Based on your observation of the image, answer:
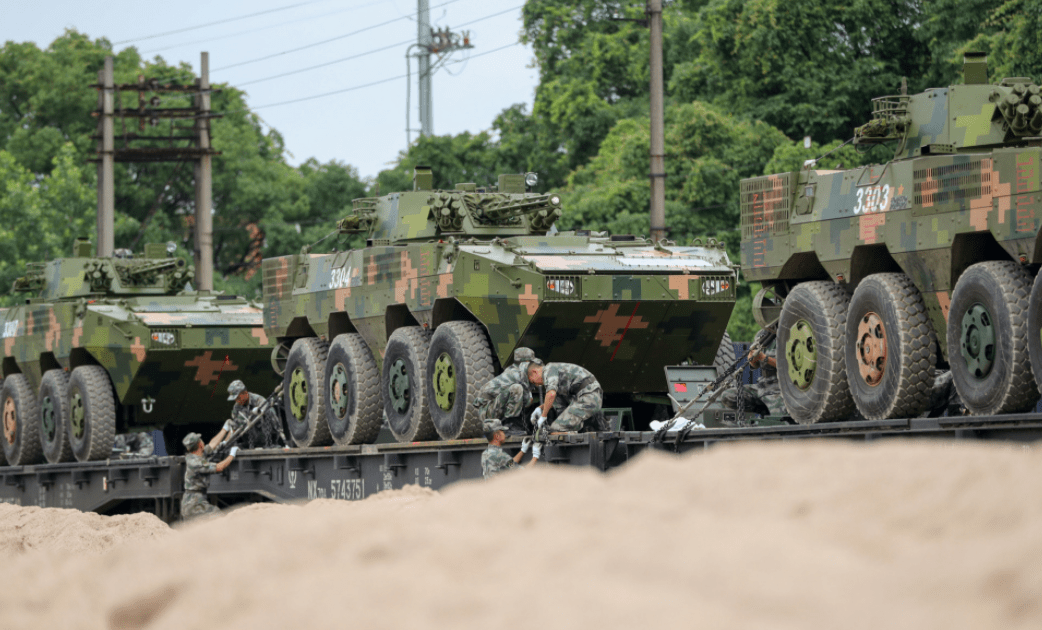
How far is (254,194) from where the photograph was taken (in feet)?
144

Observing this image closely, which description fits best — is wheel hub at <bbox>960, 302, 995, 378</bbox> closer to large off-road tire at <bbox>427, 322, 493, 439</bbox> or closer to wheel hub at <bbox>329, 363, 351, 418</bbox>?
large off-road tire at <bbox>427, 322, 493, 439</bbox>

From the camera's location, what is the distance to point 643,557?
4.35 metres

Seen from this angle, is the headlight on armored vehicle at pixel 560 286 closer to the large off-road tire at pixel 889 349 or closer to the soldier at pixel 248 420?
the large off-road tire at pixel 889 349

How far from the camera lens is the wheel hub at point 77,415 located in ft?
63.6

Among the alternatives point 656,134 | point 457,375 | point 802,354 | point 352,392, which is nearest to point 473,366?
point 457,375

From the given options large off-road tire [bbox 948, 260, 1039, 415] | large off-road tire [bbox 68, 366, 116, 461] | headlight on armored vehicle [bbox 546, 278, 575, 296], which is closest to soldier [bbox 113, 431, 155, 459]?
large off-road tire [bbox 68, 366, 116, 461]

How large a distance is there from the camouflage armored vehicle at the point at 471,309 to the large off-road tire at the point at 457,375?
17 mm

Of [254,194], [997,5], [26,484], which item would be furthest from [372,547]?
[254,194]

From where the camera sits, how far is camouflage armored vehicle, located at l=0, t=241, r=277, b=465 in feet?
62.1

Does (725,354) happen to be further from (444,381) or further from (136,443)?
(136,443)

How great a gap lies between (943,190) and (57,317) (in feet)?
44.8

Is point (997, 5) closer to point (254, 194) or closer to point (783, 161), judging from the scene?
point (783, 161)

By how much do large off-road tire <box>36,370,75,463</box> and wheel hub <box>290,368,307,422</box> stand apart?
14.2 feet

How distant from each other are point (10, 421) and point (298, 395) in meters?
6.68
